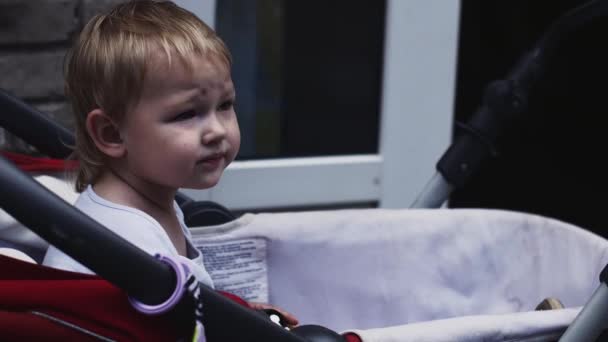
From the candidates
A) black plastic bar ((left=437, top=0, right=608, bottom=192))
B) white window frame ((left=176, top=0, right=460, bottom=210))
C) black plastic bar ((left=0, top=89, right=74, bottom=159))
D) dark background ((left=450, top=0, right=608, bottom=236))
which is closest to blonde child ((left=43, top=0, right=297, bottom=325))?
black plastic bar ((left=0, top=89, right=74, bottom=159))

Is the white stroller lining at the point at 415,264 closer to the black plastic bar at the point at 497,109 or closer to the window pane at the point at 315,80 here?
the black plastic bar at the point at 497,109

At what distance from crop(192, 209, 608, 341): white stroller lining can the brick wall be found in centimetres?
61

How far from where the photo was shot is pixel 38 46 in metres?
2.13

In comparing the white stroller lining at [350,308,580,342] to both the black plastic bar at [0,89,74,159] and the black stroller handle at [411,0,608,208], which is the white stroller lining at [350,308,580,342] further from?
the black plastic bar at [0,89,74,159]

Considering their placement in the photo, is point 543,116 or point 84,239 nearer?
point 84,239

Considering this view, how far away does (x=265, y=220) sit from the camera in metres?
1.82

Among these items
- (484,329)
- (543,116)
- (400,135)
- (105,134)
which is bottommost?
(543,116)

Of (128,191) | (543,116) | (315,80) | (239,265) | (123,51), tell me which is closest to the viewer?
(123,51)

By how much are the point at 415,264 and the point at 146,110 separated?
28.3 inches

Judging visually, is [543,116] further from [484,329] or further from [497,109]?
[484,329]

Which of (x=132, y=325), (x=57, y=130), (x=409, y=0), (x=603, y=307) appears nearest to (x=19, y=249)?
(x=57, y=130)

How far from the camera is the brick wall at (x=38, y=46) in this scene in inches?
82.2

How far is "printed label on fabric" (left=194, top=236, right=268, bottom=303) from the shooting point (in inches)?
70.5

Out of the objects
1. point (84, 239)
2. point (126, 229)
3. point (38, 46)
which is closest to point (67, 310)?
point (84, 239)
